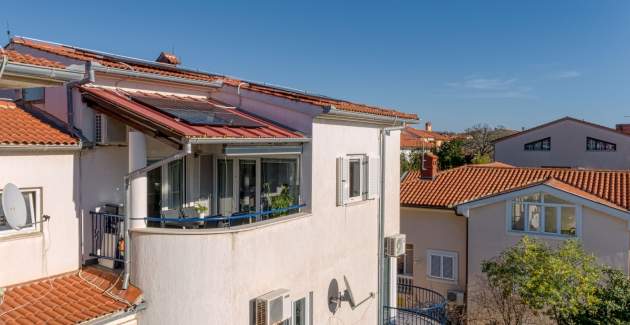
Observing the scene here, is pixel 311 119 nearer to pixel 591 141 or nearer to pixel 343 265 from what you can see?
pixel 343 265

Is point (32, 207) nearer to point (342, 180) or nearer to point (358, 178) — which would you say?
point (342, 180)

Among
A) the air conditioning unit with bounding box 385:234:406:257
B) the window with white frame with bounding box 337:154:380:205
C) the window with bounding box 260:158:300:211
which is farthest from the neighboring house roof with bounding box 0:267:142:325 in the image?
the air conditioning unit with bounding box 385:234:406:257

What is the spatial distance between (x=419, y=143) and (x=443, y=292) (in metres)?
54.2

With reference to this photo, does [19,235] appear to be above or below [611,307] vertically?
above

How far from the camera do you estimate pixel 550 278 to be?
23.3 m

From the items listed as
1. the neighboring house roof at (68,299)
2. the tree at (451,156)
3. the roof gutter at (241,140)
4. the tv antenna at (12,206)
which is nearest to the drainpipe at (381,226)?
the roof gutter at (241,140)

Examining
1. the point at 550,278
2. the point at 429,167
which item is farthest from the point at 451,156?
the point at 550,278

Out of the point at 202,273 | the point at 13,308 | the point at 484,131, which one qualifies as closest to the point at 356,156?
the point at 202,273

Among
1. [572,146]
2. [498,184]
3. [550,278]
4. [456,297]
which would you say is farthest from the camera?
[572,146]

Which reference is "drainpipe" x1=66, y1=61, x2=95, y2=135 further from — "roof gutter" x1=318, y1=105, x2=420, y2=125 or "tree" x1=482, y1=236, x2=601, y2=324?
"tree" x1=482, y1=236, x2=601, y2=324

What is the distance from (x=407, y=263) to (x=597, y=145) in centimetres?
3660

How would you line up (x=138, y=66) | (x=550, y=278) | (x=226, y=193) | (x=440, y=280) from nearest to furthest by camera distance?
(x=138, y=66), (x=226, y=193), (x=550, y=278), (x=440, y=280)

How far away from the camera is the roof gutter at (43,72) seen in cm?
1001

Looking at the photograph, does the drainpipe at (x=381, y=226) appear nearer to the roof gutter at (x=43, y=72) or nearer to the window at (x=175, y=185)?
the window at (x=175, y=185)
